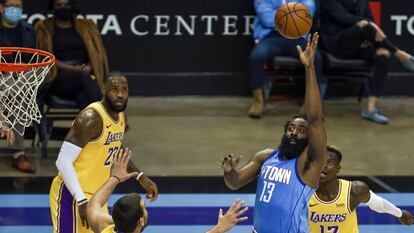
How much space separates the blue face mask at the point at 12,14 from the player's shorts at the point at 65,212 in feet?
10.2

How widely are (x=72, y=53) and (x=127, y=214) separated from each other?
17.7 ft

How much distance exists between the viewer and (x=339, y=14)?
11.2 meters

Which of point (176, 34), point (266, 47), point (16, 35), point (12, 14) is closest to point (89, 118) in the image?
point (12, 14)

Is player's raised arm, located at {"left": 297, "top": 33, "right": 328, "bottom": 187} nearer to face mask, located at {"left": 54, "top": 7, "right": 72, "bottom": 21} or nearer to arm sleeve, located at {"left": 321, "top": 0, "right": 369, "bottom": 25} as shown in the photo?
face mask, located at {"left": 54, "top": 7, "right": 72, "bottom": 21}

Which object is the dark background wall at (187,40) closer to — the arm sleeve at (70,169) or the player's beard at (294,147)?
the arm sleeve at (70,169)

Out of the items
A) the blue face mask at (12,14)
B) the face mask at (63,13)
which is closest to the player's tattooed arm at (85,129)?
the blue face mask at (12,14)

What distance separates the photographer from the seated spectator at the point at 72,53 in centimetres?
977

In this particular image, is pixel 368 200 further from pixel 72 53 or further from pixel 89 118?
pixel 72 53

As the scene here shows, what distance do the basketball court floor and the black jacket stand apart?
930mm

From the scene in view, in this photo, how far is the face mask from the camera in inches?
391

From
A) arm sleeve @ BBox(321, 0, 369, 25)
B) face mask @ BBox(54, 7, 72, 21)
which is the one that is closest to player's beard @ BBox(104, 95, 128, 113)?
face mask @ BBox(54, 7, 72, 21)

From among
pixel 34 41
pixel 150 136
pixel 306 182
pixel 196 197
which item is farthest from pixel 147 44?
pixel 306 182

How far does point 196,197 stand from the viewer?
346 inches

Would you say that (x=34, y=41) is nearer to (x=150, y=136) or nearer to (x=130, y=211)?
(x=150, y=136)
